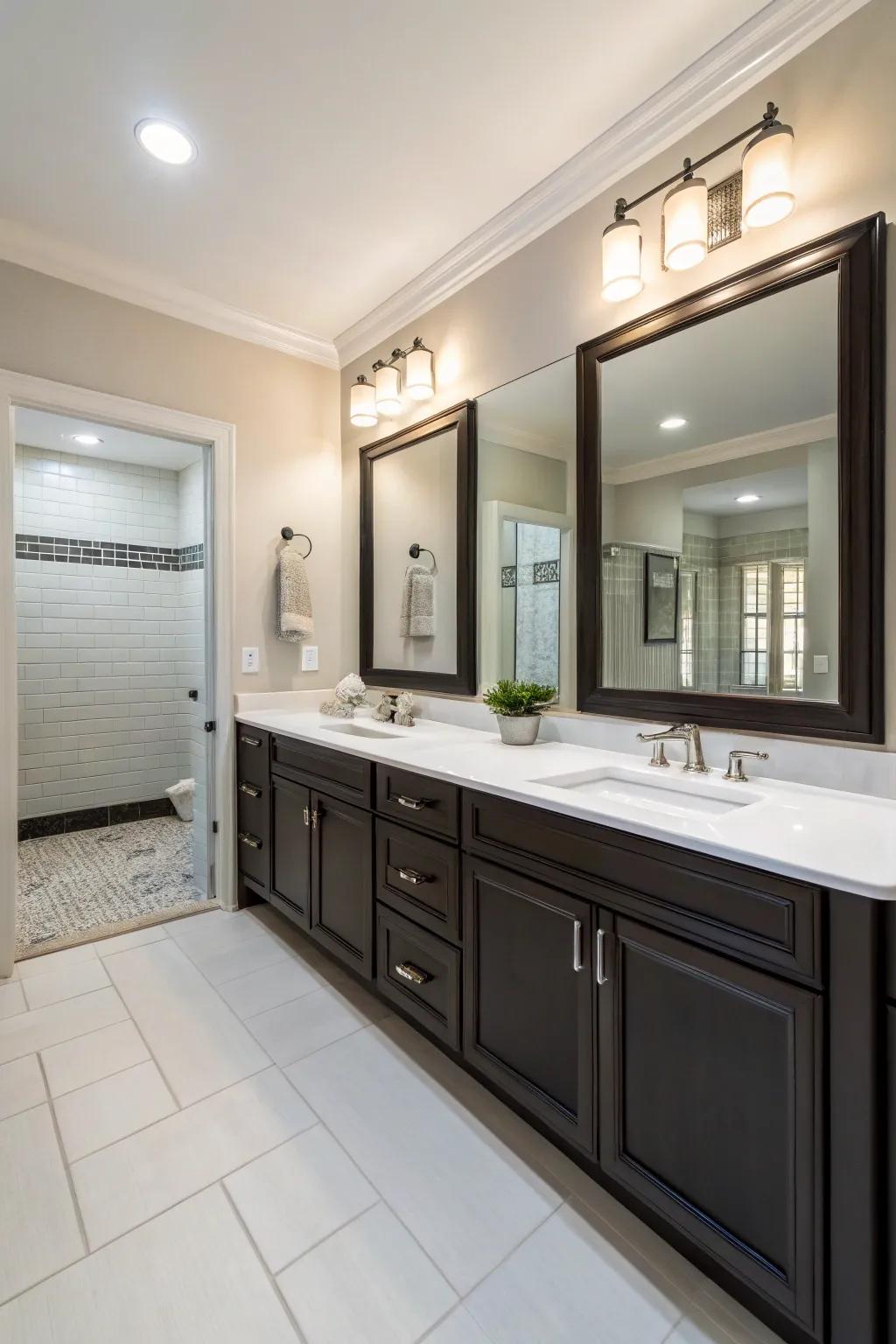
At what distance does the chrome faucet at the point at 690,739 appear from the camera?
5.30ft

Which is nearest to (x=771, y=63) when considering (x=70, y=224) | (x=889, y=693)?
(x=889, y=693)

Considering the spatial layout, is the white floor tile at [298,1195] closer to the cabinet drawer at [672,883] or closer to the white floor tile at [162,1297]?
the white floor tile at [162,1297]

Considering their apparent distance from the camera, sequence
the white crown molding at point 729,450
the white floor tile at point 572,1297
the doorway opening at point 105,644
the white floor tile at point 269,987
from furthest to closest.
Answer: the doorway opening at point 105,644 < the white floor tile at point 269,987 < the white crown molding at point 729,450 < the white floor tile at point 572,1297

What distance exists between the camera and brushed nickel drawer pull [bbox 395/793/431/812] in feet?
5.75

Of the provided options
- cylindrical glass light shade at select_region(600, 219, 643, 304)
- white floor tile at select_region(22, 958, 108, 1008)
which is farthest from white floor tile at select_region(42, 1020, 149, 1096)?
cylindrical glass light shade at select_region(600, 219, 643, 304)

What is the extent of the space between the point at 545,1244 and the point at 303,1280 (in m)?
0.47

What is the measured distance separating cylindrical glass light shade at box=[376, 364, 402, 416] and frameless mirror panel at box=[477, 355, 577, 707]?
0.46m

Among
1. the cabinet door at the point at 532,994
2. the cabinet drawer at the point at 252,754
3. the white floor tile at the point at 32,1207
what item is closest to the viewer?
the white floor tile at the point at 32,1207

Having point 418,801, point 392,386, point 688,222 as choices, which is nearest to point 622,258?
point 688,222

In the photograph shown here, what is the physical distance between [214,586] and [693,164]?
2214mm

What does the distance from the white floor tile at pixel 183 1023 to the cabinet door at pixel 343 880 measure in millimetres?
383

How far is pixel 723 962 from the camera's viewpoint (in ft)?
3.58

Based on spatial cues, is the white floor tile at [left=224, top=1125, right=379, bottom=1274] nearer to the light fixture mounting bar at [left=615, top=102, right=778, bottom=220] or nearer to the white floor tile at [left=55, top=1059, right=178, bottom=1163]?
the white floor tile at [left=55, top=1059, right=178, bottom=1163]

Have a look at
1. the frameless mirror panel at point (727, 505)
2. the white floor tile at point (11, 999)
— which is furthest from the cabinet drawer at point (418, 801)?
the white floor tile at point (11, 999)
